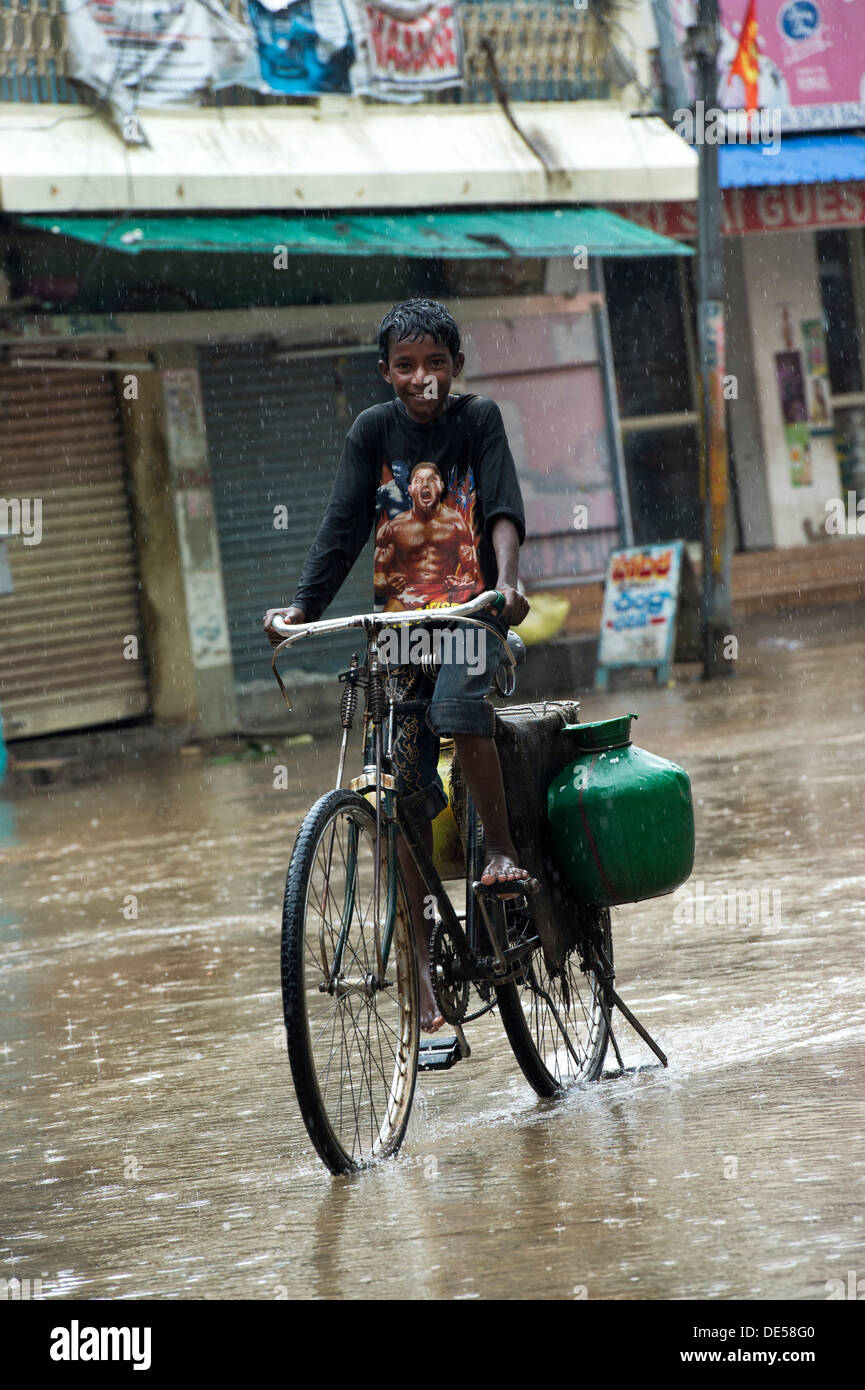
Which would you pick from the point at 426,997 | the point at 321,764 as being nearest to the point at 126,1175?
the point at 426,997

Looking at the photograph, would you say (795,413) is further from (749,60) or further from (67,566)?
(67,566)

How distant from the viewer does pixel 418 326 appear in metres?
4.41

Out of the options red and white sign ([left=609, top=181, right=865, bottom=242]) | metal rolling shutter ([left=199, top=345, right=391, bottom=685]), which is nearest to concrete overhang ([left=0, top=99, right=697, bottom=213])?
red and white sign ([left=609, top=181, right=865, bottom=242])

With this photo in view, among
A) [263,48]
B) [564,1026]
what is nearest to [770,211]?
[263,48]

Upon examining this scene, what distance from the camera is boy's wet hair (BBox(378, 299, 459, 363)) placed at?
14.5 ft

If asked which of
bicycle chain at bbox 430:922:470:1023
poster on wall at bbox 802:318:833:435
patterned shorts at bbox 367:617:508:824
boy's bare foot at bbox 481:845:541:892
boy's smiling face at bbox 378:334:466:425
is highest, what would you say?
poster on wall at bbox 802:318:833:435

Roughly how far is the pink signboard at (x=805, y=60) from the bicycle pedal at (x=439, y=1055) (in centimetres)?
1584

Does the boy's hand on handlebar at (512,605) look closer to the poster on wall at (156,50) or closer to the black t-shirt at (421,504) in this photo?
the black t-shirt at (421,504)

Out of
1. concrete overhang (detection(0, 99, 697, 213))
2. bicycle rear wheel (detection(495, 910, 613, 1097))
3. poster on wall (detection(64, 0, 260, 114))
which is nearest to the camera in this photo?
bicycle rear wheel (detection(495, 910, 613, 1097))

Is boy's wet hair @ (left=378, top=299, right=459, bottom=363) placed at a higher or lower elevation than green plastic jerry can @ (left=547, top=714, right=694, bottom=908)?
higher

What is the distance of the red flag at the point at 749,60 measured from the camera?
54.6 feet

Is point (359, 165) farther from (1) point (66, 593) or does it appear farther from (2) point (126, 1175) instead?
(2) point (126, 1175)

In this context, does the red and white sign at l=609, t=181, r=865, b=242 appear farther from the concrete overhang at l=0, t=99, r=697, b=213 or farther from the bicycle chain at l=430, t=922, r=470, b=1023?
the bicycle chain at l=430, t=922, r=470, b=1023
